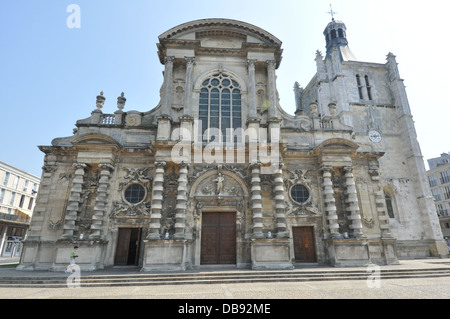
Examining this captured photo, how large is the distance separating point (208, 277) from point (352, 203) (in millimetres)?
10620

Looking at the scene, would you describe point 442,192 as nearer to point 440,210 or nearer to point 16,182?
point 440,210

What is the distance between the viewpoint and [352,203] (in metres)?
16.1

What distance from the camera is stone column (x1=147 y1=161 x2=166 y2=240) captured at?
46.6 feet

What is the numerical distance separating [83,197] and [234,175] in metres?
9.75

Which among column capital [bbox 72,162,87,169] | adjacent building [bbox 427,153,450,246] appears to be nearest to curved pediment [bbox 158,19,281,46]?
column capital [bbox 72,162,87,169]

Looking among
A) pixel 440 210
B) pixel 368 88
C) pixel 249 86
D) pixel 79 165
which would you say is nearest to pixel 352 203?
pixel 249 86

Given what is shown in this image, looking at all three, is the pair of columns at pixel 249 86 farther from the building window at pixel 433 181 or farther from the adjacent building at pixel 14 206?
the building window at pixel 433 181

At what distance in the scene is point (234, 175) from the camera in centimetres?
1628

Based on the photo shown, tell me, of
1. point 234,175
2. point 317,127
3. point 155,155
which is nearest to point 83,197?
point 155,155

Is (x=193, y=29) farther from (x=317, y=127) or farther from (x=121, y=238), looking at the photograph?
(x=121, y=238)

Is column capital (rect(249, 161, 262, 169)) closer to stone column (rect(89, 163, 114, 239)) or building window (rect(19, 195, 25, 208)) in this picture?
stone column (rect(89, 163, 114, 239))

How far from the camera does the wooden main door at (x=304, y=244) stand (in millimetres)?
15828

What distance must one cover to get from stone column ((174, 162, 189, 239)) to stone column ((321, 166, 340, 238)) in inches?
361

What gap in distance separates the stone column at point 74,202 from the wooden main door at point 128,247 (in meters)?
2.72
